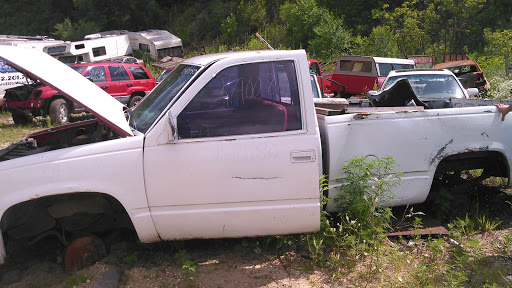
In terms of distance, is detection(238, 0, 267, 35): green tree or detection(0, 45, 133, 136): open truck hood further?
detection(238, 0, 267, 35): green tree

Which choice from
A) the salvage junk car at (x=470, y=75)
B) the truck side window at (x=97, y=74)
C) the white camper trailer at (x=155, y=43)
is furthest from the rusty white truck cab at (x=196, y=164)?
the white camper trailer at (x=155, y=43)

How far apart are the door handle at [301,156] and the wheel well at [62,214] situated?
1621mm

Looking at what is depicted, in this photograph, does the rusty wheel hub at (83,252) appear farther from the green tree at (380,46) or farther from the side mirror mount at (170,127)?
the green tree at (380,46)

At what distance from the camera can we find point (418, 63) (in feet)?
62.1

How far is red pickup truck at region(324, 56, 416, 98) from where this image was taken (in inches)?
557

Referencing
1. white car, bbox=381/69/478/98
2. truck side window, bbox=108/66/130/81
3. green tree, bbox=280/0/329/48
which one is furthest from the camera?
green tree, bbox=280/0/329/48

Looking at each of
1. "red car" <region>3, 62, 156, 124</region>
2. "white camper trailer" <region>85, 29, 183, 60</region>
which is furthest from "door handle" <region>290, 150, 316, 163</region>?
"white camper trailer" <region>85, 29, 183, 60</region>

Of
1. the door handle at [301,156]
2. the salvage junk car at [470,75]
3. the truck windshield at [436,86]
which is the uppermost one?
the door handle at [301,156]

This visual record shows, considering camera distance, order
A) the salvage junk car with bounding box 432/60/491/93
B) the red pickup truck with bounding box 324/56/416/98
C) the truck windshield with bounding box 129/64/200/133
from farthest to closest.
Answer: the red pickup truck with bounding box 324/56/416/98 → the salvage junk car with bounding box 432/60/491/93 → the truck windshield with bounding box 129/64/200/133

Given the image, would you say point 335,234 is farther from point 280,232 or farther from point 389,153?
point 389,153

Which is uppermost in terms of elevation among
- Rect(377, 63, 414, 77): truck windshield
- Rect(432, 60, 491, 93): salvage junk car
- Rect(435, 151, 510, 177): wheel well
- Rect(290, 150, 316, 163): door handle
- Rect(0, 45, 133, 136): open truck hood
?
Rect(0, 45, 133, 136): open truck hood

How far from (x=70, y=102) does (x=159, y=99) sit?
9799 millimetres

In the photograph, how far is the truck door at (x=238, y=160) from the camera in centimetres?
351

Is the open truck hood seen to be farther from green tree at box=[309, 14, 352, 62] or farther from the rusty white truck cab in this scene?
green tree at box=[309, 14, 352, 62]
